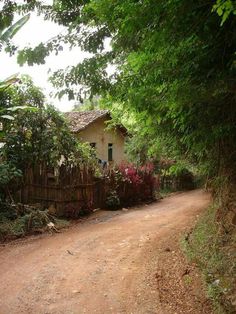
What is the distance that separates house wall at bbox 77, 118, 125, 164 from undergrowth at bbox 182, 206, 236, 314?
1566cm

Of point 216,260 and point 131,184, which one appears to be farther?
point 131,184

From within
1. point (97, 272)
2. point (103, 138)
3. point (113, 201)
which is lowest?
point (97, 272)

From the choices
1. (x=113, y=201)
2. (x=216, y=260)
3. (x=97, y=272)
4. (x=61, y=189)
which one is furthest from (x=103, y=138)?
(x=216, y=260)

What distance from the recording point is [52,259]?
745 cm

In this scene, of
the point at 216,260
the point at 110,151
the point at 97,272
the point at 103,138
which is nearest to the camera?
the point at 216,260

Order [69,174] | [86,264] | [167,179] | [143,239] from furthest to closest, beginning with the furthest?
[167,179], [69,174], [143,239], [86,264]

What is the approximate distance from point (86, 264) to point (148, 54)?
160 inches

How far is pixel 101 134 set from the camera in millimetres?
25234

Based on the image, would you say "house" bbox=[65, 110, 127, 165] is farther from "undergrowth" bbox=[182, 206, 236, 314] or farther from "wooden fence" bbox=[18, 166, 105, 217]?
"undergrowth" bbox=[182, 206, 236, 314]

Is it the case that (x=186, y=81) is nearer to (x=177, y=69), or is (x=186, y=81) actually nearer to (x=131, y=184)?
(x=177, y=69)

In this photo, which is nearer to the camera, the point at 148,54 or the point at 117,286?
the point at 148,54

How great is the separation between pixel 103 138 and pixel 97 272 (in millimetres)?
19044

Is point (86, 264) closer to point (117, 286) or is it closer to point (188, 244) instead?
point (117, 286)

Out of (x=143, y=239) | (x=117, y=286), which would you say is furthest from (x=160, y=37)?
(x=143, y=239)
